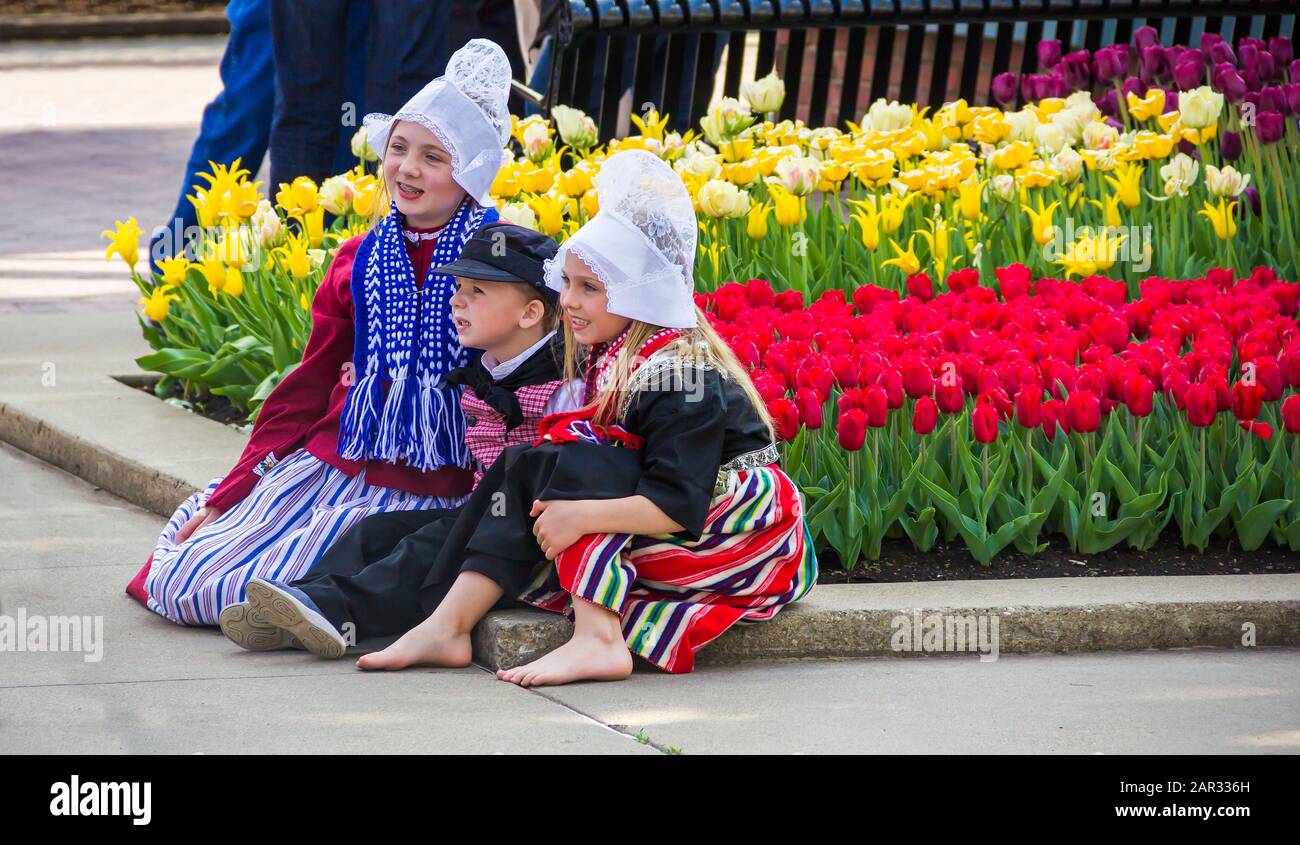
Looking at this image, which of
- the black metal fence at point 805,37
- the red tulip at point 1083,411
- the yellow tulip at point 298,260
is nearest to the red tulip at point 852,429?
the red tulip at point 1083,411

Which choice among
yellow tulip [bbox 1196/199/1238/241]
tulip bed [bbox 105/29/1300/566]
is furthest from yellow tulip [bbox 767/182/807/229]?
yellow tulip [bbox 1196/199/1238/241]

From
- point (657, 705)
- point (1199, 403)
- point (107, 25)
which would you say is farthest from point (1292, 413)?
point (107, 25)

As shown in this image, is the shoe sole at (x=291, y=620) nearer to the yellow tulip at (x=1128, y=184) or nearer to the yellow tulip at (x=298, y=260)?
the yellow tulip at (x=298, y=260)

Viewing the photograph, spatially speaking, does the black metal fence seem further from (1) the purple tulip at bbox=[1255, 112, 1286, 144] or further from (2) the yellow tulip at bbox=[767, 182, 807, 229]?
(1) the purple tulip at bbox=[1255, 112, 1286, 144]

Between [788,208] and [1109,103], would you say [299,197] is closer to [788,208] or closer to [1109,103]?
[788,208]

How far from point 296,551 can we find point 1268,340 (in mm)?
2422

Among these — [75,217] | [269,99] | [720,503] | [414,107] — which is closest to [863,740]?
[720,503]

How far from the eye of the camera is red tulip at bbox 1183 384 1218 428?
4.21 meters

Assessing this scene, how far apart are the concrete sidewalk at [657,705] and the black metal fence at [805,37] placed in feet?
13.9

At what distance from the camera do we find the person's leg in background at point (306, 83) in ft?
21.7

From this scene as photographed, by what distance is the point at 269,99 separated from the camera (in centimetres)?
714

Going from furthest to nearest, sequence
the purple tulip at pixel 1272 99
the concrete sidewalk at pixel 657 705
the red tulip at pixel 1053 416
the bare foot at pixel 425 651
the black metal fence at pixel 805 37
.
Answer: the black metal fence at pixel 805 37 < the purple tulip at pixel 1272 99 < the red tulip at pixel 1053 416 < the bare foot at pixel 425 651 < the concrete sidewalk at pixel 657 705

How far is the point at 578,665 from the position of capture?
Answer: 3.73m

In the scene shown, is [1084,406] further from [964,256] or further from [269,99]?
[269,99]
